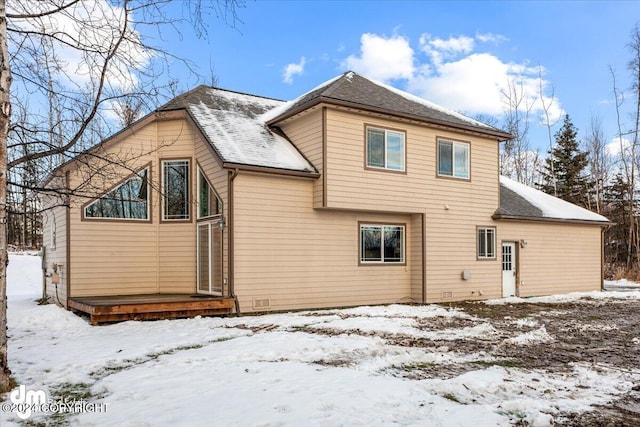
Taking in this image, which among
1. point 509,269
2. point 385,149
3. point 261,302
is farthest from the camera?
point 509,269

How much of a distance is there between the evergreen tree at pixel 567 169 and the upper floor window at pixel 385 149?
22.8 meters

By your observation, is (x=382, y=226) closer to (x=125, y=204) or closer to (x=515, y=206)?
(x=515, y=206)

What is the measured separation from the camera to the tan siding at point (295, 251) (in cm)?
1057

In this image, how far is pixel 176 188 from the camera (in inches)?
476

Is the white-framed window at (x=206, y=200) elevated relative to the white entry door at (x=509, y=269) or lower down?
elevated

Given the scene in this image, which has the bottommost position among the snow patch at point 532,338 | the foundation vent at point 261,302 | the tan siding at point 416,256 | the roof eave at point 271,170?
the snow patch at point 532,338

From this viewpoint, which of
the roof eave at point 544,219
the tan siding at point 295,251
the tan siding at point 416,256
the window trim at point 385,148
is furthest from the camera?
the roof eave at point 544,219

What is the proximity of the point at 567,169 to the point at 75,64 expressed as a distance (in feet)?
111

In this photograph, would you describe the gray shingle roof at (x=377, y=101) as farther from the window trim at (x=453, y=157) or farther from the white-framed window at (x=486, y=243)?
the white-framed window at (x=486, y=243)

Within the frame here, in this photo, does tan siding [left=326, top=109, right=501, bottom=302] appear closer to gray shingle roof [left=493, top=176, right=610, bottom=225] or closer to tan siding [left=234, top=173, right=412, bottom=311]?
tan siding [left=234, top=173, right=412, bottom=311]

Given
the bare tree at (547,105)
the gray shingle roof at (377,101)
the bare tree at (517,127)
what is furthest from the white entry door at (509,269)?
the bare tree at (517,127)

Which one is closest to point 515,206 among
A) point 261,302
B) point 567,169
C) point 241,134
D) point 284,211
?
point 284,211

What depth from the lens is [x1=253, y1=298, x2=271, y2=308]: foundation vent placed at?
10602 millimetres

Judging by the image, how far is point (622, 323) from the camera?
10008mm
